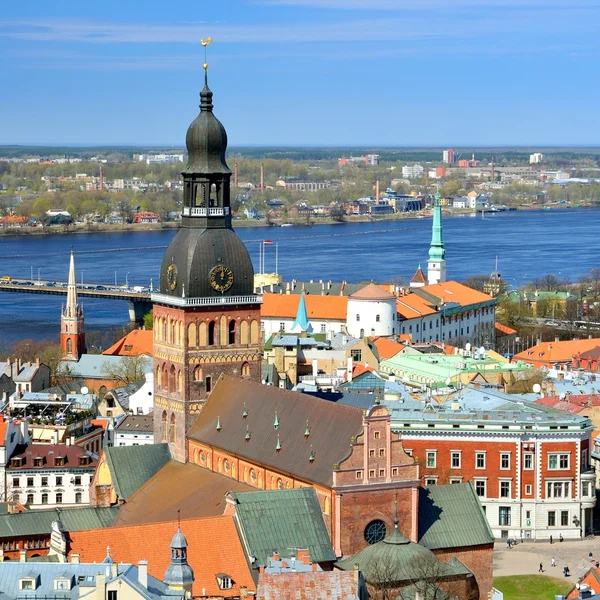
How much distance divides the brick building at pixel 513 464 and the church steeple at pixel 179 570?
15.8 meters

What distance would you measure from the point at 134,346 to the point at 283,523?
36319mm

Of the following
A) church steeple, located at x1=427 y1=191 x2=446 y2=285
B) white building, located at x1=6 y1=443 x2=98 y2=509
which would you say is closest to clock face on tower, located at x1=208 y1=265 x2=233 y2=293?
white building, located at x1=6 y1=443 x2=98 y2=509

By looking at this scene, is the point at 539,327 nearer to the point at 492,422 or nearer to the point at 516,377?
the point at 516,377

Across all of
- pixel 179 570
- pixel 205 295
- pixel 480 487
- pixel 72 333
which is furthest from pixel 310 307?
pixel 179 570

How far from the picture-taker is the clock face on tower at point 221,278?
37.6 m

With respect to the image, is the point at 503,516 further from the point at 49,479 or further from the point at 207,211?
the point at 49,479

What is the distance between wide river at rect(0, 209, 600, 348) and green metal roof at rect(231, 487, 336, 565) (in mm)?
47732

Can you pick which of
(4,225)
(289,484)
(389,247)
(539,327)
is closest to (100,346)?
(539,327)

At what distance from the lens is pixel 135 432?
49.0 meters

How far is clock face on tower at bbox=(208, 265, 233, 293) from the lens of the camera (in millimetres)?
37594

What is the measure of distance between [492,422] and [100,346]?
119ft

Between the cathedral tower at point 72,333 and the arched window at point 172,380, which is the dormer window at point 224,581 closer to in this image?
the arched window at point 172,380

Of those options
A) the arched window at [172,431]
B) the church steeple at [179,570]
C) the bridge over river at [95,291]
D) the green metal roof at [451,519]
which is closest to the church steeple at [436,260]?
the bridge over river at [95,291]

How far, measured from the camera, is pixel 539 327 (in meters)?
83.0
